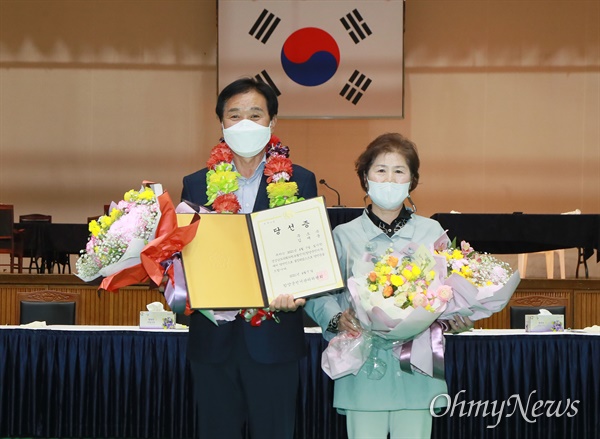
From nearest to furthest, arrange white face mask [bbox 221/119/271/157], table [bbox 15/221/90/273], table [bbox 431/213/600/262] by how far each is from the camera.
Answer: white face mask [bbox 221/119/271/157] < table [bbox 431/213/600/262] < table [bbox 15/221/90/273]

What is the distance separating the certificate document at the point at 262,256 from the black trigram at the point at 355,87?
821 cm

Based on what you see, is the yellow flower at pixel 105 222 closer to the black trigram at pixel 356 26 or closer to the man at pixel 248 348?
the man at pixel 248 348

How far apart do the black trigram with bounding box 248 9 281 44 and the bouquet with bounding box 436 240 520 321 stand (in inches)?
327

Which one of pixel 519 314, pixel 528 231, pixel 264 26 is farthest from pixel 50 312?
pixel 264 26

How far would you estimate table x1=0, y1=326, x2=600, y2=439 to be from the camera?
4.09 meters

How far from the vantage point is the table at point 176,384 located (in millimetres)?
4094

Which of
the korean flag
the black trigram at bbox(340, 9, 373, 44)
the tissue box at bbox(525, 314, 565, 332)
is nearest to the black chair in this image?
the tissue box at bbox(525, 314, 565, 332)

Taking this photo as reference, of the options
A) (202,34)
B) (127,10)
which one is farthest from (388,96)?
(127,10)

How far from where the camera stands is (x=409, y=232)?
234 centimetres

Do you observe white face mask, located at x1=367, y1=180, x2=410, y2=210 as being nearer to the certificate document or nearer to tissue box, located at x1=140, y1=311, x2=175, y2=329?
the certificate document

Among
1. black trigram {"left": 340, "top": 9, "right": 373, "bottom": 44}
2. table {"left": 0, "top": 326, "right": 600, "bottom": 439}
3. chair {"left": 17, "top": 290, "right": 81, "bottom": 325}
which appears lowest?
table {"left": 0, "top": 326, "right": 600, "bottom": 439}

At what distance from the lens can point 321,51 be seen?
10219 mm

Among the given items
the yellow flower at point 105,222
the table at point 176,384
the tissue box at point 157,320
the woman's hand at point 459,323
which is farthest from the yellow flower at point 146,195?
the tissue box at point 157,320

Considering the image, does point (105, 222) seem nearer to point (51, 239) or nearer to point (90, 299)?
point (90, 299)
